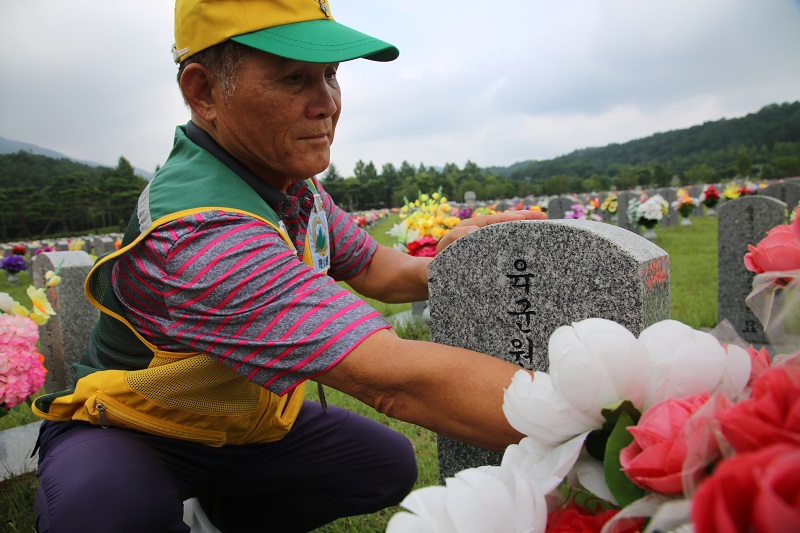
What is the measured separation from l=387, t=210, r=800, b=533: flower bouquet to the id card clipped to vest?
4.02 feet

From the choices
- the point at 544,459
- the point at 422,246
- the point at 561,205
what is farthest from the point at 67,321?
the point at 561,205

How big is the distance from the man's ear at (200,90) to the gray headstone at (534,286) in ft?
2.58

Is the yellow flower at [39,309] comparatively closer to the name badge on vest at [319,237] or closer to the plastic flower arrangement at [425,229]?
the name badge on vest at [319,237]

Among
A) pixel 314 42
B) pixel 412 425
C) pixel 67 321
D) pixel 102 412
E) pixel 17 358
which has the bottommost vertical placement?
pixel 412 425

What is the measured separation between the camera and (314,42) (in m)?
1.38

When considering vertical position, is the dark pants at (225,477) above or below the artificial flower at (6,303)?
below

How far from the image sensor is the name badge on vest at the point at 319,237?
1898 mm

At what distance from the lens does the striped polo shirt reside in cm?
118

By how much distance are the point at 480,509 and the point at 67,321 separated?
490 centimetres

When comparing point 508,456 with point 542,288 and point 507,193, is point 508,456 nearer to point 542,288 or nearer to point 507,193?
point 542,288

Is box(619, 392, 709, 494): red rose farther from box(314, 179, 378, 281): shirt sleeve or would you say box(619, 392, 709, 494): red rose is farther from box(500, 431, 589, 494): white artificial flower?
box(314, 179, 378, 281): shirt sleeve

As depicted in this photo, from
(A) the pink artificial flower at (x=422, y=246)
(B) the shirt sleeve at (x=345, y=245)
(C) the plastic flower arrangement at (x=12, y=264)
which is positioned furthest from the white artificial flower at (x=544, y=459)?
(C) the plastic flower arrangement at (x=12, y=264)

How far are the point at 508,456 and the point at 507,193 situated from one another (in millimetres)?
49736

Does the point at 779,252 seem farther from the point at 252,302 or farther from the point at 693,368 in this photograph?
the point at 252,302
